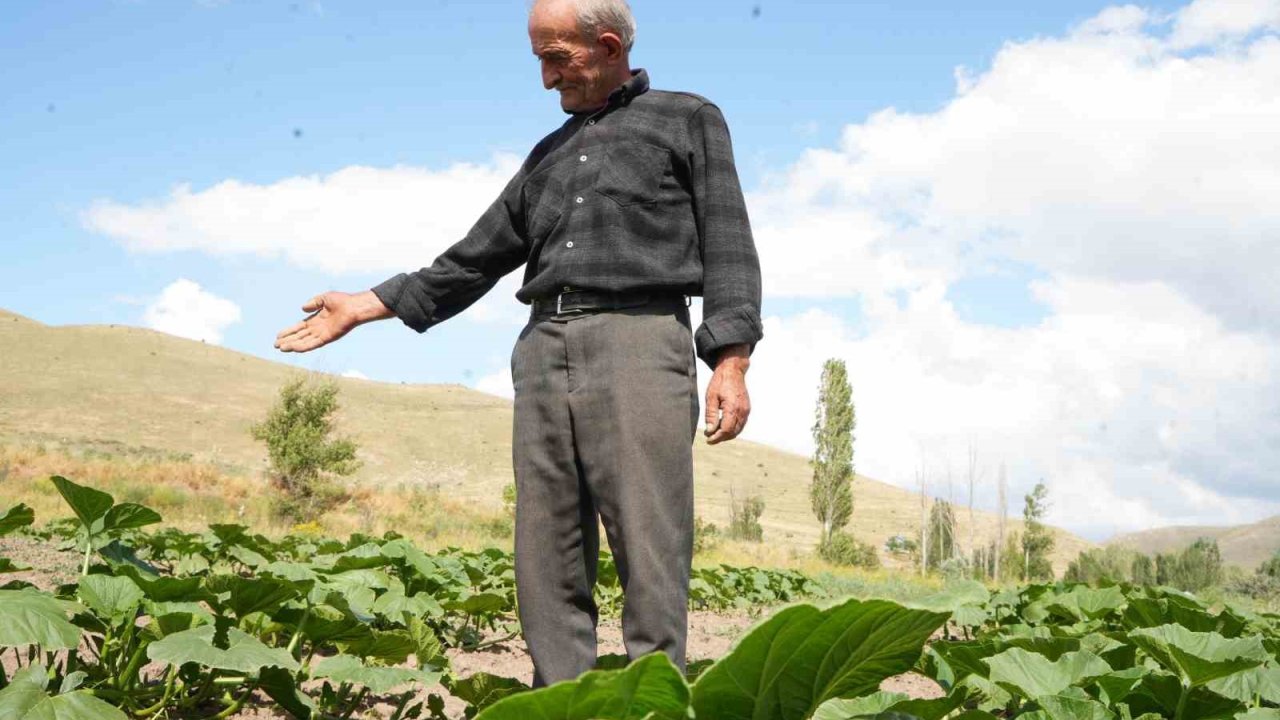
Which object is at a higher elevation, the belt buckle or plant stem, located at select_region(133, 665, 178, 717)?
the belt buckle

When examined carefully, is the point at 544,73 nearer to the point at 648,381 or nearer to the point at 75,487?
the point at 648,381

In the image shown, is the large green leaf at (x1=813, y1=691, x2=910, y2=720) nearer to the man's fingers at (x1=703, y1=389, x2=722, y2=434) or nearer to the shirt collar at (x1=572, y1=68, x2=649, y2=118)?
the man's fingers at (x1=703, y1=389, x2=722, y2=434)

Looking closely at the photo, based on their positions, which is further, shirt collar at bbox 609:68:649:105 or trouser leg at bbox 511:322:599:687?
shirt collar at bbox 609:68:649:105

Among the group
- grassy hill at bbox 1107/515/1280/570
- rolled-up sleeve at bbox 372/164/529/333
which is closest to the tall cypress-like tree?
grassy hill at bbox 1107/515/1280/570

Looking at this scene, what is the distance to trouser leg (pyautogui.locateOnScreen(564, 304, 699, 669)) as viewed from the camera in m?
2.09

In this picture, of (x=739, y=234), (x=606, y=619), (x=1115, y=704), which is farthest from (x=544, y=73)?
(x=606, y=619)

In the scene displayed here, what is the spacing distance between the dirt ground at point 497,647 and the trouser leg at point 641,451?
1.26 feet

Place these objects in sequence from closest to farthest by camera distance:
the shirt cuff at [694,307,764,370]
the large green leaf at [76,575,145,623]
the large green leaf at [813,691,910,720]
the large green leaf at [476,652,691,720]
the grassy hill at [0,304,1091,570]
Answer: the large green leaf at [476,652,691,720] < the large green leaf at [813,691,910,720] < the shirt cuff at [694,307,764,370] < the large green leaf at [76,575,145,623] < the grassy hill at [0,304,1091,570]

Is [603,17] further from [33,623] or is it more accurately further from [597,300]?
[33,623]

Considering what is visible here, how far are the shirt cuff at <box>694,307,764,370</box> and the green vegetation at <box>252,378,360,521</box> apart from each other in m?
22.5

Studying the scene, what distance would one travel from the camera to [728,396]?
2158mm

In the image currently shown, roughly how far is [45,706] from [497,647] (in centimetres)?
303

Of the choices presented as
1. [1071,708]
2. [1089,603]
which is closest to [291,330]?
[1071,708]

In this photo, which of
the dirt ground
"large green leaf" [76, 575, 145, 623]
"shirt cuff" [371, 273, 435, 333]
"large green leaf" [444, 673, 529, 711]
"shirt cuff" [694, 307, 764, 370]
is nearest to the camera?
"large green leaf" [444, 673, 529, 711]
